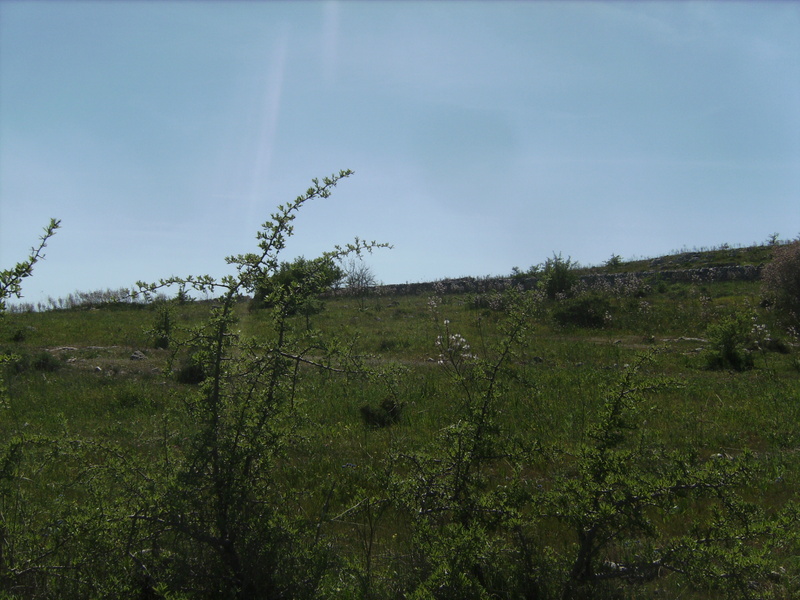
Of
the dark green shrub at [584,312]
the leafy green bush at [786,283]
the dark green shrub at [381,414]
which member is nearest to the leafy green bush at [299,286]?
the dark green shrub at [381,414]

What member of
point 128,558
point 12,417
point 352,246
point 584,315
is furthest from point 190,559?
point 584,315

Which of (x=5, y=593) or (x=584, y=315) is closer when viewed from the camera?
(x=5, y=593)

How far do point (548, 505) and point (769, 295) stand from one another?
703 inches

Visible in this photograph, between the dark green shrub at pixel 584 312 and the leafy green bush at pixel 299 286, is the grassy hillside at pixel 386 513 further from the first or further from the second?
the dark green shrub at pixel 584 312

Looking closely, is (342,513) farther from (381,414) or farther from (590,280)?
(590,280)

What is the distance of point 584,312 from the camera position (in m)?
17.7

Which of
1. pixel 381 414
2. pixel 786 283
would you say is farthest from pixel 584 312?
pixel 381 414

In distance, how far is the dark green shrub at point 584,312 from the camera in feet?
57.4

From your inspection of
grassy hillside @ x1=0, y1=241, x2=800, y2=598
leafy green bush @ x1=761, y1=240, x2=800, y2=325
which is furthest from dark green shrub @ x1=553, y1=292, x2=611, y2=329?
grassy hillside @ x1=0, y1=241, x2=800, y2=598

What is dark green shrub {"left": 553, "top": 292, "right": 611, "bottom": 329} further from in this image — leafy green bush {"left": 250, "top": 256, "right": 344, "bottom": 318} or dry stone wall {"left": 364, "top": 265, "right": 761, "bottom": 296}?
leafy green bush {"left": 250, "top": 256, "right": 344, "bottom": 318}

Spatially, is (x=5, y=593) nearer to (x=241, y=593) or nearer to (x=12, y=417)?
(x=241, y=593)

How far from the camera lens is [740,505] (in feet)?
8.29

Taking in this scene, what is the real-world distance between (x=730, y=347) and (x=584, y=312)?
22.3ft

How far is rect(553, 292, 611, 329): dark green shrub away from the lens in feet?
57.4
